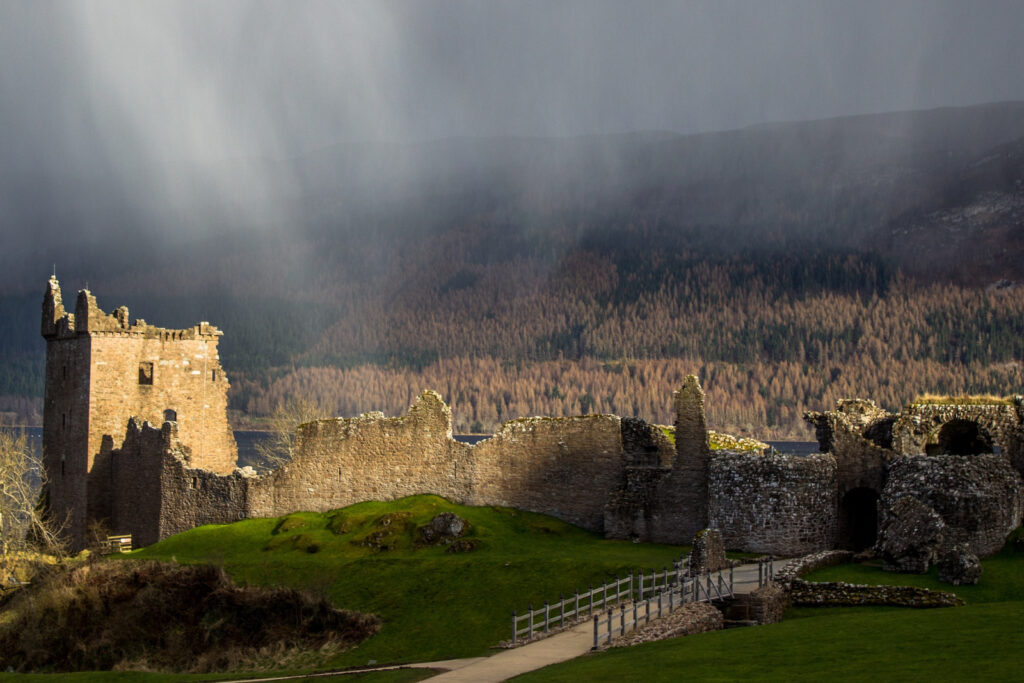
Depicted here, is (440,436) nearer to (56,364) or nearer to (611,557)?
(611,557)

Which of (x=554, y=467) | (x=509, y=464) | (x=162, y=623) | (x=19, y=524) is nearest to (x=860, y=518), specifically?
(x=554, y=467)

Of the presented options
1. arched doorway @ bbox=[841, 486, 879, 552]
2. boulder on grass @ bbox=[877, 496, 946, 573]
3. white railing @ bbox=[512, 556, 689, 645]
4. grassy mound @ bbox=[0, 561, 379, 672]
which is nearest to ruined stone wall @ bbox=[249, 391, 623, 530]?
grassy mound @ bbox=[0, 561, 379, 672]

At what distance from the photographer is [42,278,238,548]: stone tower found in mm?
56812

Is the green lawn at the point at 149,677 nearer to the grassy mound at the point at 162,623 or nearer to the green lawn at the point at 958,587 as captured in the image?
the grassy mound at the point at 162,623

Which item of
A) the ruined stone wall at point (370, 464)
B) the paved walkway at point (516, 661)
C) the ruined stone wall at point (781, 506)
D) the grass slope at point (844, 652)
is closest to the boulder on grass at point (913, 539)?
the grass slope at point (844, 652)

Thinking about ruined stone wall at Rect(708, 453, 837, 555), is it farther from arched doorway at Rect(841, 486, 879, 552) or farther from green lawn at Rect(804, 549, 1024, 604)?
green lawn at Rect(804, 549, 1024, 604)

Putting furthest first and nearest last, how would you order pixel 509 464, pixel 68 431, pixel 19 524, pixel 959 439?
pixel 19 524, pixel 68 431, pixel 509 464, pixel 959 439

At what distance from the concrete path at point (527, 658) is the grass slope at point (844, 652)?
2.53 feet

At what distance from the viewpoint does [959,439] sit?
4681cm

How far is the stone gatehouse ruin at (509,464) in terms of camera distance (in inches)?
1650

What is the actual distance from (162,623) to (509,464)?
13.9 meters

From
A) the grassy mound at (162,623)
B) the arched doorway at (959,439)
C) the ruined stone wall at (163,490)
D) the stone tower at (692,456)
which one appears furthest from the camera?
the ruined stone wall at (163,490)

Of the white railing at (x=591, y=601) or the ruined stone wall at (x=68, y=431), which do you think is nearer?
the white railing at (x=591, y=601)

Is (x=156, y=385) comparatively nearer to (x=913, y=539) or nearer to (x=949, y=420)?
(x=949, y=420)
